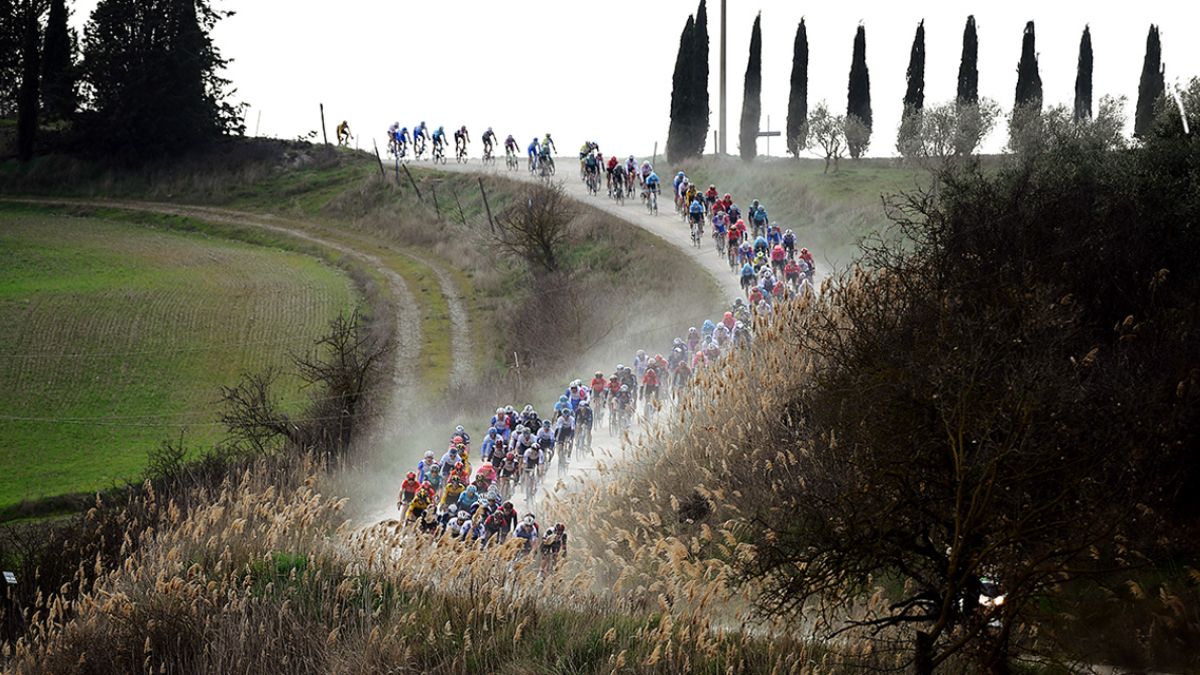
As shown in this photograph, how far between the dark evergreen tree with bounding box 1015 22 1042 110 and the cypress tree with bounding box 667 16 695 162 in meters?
16.3

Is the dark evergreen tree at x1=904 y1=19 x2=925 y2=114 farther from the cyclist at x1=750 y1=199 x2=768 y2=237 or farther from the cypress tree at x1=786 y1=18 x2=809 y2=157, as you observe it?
the cyclist at x1=750 y1=199 x2=768 y2=237

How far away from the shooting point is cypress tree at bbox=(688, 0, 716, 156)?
67.4 meters

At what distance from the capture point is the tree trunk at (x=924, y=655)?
1185 centimetres

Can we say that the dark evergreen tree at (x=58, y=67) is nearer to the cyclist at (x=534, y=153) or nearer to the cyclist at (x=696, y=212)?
the cyclist at (x=534, y=153)

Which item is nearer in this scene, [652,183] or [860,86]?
[652,183]

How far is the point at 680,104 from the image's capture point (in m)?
67.8

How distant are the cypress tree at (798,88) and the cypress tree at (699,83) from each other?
479cm

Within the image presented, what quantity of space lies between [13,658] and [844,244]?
36248mm

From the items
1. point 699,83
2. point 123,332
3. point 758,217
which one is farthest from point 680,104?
point 123,332

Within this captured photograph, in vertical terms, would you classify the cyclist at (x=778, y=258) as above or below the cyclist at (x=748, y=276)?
above

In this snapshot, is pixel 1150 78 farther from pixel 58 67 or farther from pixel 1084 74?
pixel 58 67

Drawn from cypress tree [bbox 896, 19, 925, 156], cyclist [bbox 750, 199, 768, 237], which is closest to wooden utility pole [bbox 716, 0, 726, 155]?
cypress tree [bbox 896, 19, 925, 156]

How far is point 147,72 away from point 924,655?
65941mm

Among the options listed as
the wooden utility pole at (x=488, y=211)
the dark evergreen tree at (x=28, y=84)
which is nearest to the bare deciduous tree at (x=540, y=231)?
the wooden utility pole at (x=488, y=211)
